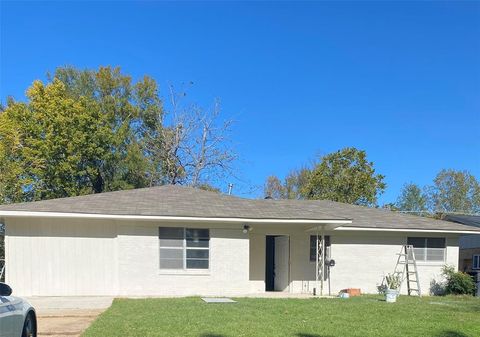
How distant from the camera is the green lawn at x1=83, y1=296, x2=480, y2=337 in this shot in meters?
8.52

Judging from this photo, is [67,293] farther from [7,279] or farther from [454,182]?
[454,182]

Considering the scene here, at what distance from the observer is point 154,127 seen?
34469mm

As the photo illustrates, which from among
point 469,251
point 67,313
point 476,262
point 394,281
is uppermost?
point 67,313

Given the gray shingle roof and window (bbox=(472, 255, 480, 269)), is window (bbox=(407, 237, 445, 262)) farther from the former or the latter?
window (bbox=(472, 255, 480, 269))

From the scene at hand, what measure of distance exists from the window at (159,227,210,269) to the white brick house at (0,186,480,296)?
31mm

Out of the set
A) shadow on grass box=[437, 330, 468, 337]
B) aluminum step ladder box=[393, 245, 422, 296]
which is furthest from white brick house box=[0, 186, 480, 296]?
shadow on grass box=[437, 330, 468, 337]

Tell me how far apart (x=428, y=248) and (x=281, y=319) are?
10.2m

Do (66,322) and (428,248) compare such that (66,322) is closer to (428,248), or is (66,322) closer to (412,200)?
(428,248)

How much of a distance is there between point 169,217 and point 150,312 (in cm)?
397

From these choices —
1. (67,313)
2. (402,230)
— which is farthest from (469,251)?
(67,313)

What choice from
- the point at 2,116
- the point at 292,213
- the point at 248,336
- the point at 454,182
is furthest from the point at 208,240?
the point at 454,182

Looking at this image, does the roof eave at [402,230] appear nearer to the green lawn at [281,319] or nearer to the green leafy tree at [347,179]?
the green lawn at [281,319]

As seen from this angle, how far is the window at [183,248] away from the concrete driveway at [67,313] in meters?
2.12

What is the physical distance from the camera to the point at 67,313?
35.3ft
